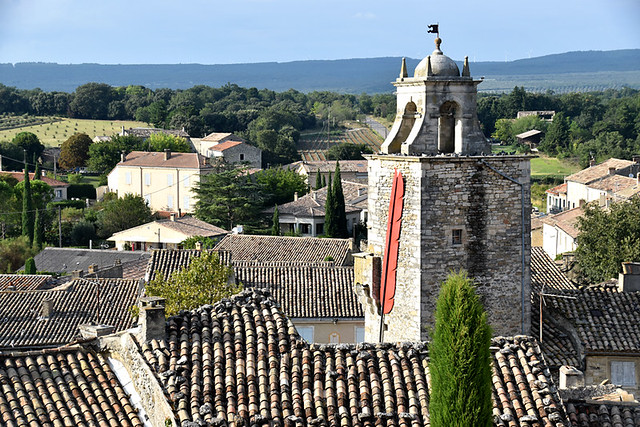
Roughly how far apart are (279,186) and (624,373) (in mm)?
58394

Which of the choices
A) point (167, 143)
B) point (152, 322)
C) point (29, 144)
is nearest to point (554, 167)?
point (167, 143)

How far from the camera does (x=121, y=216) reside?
6725cm

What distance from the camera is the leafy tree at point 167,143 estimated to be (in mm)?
99812

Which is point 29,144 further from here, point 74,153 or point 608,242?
point 608,242

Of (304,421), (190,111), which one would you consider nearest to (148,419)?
(304,421)

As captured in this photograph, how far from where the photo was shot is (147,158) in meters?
83.6

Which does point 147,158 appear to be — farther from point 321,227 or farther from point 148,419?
point 148,419

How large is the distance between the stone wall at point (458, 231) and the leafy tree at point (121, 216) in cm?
5129

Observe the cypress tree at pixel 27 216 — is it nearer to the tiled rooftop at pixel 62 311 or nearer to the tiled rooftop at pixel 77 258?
the tiled rooftop at pixel 77 258

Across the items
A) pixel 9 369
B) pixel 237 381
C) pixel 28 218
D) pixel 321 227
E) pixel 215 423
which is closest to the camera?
pixel 215 423

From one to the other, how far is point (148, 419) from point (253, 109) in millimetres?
129884

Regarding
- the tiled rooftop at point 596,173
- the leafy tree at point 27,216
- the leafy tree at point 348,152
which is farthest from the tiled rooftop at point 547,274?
the leafy tree at point 348,152

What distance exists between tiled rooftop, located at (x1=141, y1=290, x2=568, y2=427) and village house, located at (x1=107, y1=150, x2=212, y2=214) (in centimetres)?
6606

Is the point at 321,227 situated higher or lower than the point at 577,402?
lower
